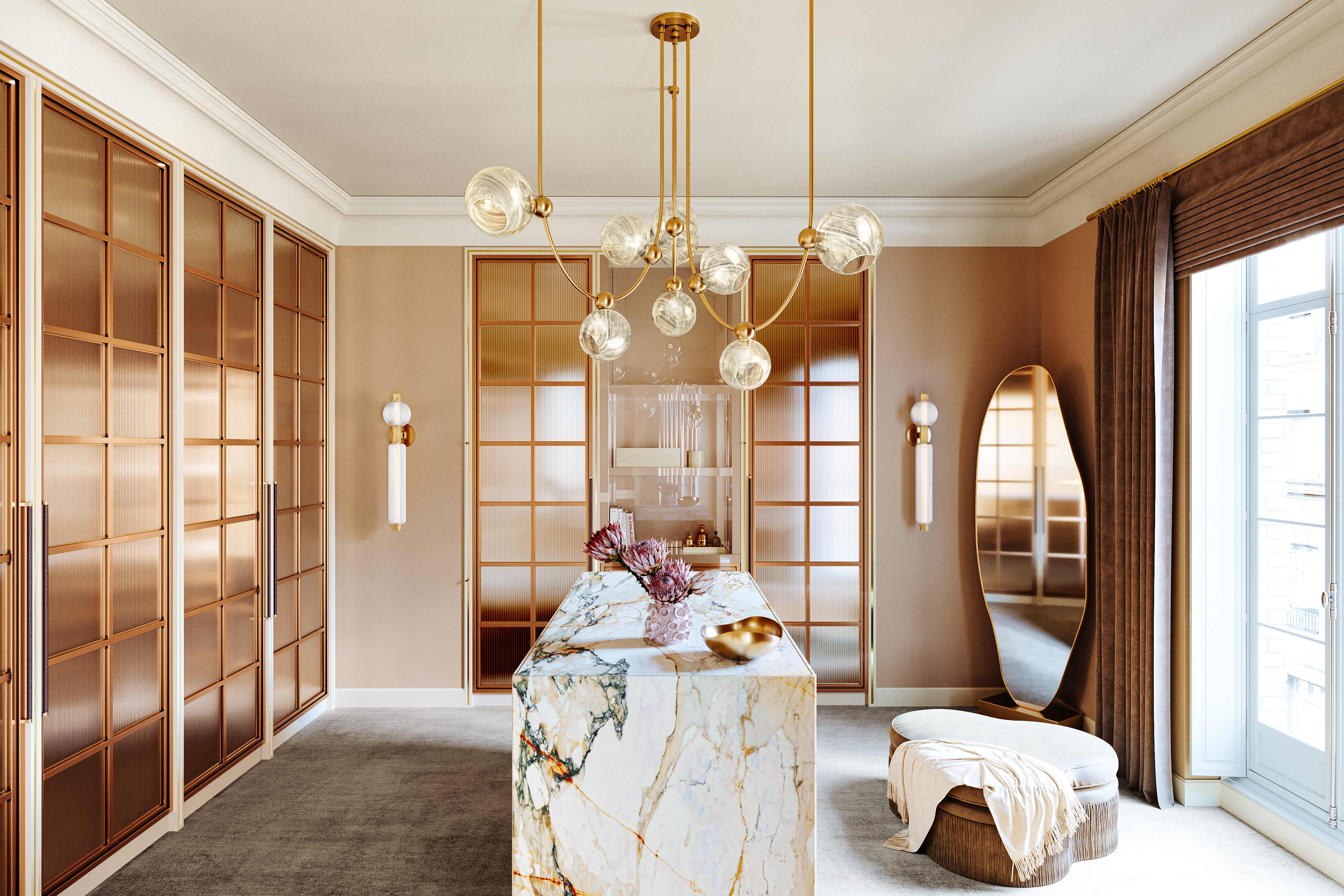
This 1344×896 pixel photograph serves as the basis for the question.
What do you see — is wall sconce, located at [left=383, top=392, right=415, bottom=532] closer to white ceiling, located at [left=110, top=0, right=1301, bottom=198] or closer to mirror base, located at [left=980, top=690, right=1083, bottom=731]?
white ceiling, located at [left=110, top=0, right=1301, bottom=198]

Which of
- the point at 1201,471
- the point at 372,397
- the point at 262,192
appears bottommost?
the point at 1201,471

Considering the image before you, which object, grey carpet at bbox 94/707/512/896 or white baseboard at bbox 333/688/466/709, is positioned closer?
grey carpet at bbox 94/707/512/896

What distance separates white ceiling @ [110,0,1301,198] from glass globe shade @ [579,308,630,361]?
96 centimetres

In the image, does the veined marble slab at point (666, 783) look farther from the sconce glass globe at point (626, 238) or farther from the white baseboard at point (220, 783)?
the white baseboard at point (220, 783)

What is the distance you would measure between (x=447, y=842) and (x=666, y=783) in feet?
4.41

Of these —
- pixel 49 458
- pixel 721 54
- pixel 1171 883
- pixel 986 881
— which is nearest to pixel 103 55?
pixel 49 458

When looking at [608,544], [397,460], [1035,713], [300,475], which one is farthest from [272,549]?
[1035,713]

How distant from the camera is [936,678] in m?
4.07

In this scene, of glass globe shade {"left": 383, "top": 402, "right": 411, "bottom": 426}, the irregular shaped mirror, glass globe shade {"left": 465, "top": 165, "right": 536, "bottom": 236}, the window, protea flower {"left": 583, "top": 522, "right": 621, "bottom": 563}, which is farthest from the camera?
glass globe shade {"left": 383, "top": 402, "right": 411, "bottom": 426}

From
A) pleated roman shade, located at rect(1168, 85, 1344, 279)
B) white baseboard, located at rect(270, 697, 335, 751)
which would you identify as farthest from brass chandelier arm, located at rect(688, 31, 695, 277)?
white baseboard, located at rect(270, 697, 335, 751)

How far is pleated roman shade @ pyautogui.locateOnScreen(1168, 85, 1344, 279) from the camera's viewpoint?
2193 millimetres

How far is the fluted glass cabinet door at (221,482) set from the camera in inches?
112

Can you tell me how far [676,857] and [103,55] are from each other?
289cm

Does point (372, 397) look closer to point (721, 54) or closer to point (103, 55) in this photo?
point (103, 55)
